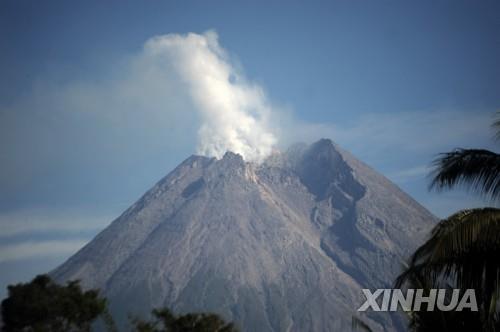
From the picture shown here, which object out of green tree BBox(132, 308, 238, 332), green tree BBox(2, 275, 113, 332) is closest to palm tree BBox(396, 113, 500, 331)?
green tree BBox(132, 308, 238, 332)

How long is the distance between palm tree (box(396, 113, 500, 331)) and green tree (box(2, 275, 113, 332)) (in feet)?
105

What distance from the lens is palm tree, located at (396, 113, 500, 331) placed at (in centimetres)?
808

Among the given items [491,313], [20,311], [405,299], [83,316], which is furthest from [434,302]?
[20,311]

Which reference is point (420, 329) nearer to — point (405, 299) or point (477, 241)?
point (405, 299)

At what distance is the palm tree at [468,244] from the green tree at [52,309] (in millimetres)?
32021

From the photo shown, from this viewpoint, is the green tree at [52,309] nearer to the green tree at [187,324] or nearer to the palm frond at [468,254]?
the green tree at [187,324]

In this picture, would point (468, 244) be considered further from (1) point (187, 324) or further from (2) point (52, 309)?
(2) point (52, 309)

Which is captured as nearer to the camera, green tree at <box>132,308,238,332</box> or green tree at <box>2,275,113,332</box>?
green tree at <box>132,308,238,332</box>

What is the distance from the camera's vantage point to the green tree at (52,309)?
126 feet

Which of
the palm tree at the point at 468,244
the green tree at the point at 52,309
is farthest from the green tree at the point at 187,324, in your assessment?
the palm tree at the point at 468,244

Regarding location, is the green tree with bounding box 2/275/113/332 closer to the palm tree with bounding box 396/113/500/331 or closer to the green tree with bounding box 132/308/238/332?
the green tree with bounding box 132/308/238/332

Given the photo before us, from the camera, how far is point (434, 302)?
10820 mm

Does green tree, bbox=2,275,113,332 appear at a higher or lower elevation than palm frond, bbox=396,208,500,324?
higher

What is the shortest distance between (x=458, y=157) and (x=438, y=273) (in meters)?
1.99
